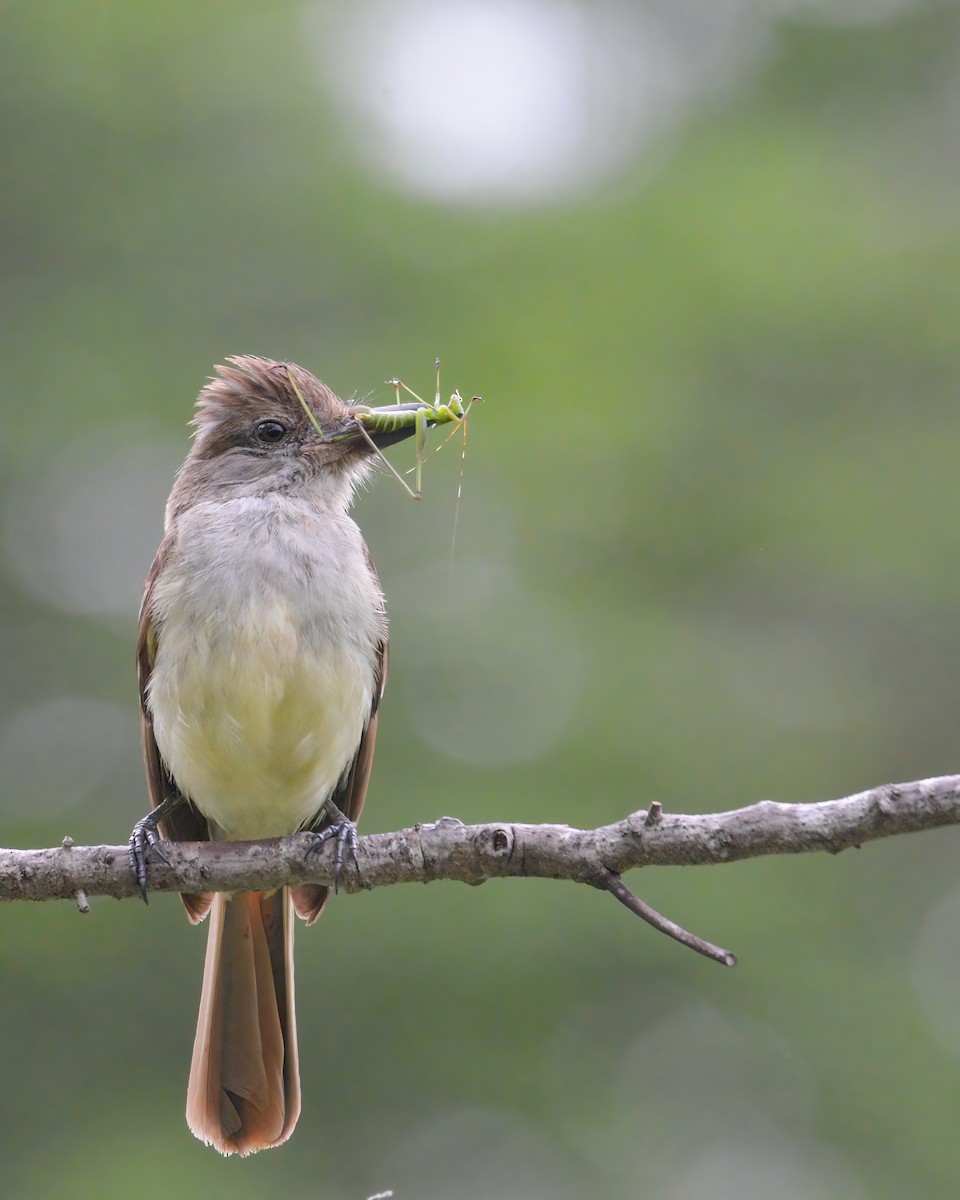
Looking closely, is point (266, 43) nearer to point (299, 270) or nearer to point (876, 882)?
point (299, 270)

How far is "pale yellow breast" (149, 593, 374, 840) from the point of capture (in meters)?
4.43

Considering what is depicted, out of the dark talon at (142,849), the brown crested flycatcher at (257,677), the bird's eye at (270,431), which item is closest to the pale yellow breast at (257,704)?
the brown crested flycatcher at (257,677)

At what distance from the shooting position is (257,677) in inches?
174

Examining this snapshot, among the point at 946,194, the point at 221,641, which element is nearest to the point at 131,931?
the point at 221,641

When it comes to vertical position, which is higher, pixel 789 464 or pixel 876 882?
pixel 789 464

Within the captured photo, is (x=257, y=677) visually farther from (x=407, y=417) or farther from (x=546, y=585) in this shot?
(x=546, y=585)

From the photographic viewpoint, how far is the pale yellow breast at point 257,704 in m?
4.43

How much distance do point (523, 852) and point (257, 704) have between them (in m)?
1.28

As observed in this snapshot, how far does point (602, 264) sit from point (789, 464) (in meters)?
1.81

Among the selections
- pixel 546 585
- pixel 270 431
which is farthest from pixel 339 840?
pixel 546 585

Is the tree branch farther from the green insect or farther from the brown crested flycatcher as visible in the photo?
the green insect

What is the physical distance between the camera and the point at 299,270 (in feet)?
32.8

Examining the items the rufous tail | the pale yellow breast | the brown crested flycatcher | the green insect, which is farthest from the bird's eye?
the rufous tail

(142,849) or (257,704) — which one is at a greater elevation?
(257,704)
